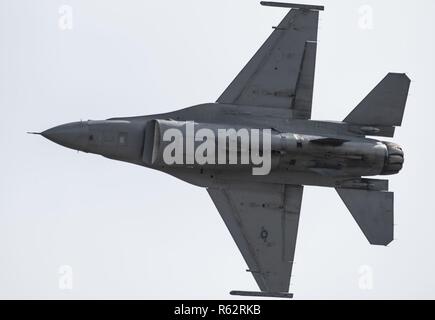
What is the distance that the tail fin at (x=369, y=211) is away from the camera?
19625 mm

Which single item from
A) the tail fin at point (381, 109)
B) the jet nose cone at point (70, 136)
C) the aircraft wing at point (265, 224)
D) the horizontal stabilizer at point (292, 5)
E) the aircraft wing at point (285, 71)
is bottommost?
the aircraft wing at point (265, 224)

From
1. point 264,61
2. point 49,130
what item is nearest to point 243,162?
point 264,61

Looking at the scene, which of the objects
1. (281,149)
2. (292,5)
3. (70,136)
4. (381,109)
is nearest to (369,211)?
(381,109)

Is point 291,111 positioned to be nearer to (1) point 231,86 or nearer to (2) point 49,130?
(1) point 231,86

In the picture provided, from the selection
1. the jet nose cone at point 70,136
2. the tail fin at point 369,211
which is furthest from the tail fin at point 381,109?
the jet nose cone at point 70,136

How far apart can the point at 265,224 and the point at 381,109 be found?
134 inches

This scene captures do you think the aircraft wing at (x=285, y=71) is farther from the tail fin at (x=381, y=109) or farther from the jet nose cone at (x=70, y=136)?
the jet nose cone at (x=70, y=136)

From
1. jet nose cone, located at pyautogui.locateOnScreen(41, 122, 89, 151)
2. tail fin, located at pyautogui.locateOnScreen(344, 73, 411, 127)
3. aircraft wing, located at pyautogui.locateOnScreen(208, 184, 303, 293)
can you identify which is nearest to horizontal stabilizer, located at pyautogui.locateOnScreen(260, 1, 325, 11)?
tail fin, located at pyautogui.locateOnScreen(344, 73, 411, 127)

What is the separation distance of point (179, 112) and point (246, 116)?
4.54ft

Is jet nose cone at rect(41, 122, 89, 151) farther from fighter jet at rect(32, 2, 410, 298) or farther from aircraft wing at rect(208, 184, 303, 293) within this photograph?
aircraft wing at rect(208, 184, 303, 293)

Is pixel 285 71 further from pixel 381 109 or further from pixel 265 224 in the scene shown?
pixel 265 224

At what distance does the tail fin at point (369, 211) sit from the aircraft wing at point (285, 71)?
1.90 metres

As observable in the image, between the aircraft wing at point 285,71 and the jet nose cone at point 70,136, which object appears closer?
the jet nose cone at point 70,136

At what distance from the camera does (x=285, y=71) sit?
19.6 metres
